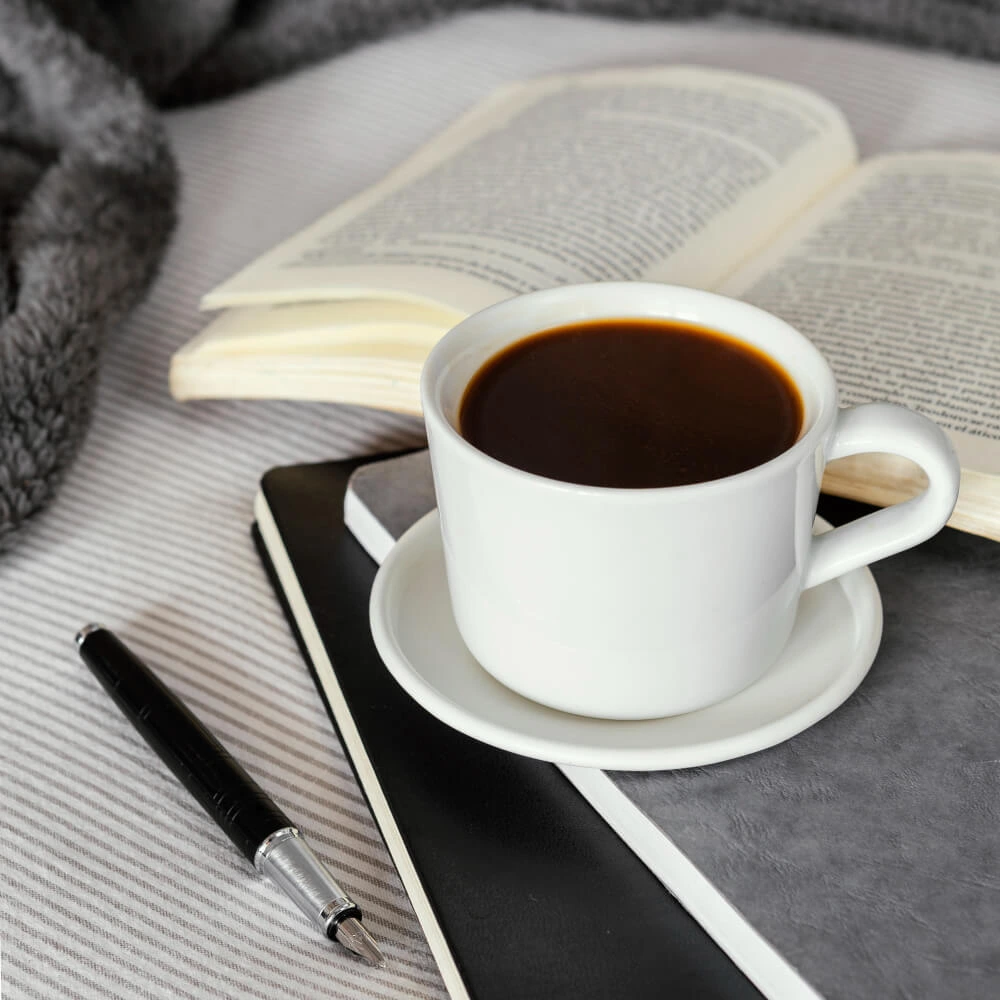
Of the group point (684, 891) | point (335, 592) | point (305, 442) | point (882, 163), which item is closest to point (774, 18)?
point (882, 163)

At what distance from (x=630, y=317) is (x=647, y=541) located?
0.37 feet

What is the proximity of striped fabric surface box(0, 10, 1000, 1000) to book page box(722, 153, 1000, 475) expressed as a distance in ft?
0.49

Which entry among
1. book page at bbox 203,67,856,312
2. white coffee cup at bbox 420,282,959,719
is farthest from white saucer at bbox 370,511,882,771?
book page at bbox 203,67,856,312

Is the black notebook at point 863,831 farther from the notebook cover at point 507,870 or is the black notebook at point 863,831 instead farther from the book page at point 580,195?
the book page at point 580,195

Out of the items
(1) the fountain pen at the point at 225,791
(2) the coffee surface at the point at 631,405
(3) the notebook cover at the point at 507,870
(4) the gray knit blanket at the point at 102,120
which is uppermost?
(4) the gray knit blanket at the point at 102,120

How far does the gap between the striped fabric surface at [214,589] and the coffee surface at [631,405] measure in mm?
161

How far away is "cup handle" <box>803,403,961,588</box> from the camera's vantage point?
36cm

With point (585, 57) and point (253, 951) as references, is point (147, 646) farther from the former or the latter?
point (585, 57)

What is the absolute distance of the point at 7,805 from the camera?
430mm

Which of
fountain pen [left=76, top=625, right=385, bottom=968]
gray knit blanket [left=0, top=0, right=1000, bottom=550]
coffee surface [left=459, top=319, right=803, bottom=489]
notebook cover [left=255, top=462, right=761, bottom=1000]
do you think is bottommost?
notebook cover [left=255, top=462, right=761, bottom=1000]

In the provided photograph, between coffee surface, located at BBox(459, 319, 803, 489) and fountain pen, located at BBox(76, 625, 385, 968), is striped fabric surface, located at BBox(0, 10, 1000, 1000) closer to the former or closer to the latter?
fountain pen, located at BBox(76, 625, 385, 968)

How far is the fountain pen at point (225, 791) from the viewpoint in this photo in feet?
1.24

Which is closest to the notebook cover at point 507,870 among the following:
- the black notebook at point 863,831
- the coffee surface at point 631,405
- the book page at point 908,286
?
the black notebook at point 863,831

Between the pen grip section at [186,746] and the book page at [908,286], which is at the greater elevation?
the pen grip section at [186,746]
